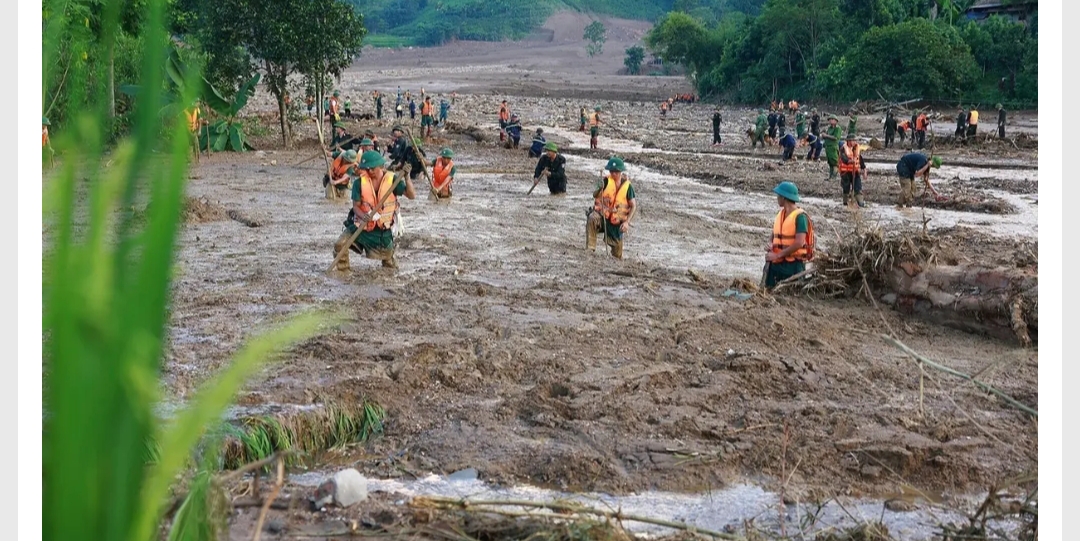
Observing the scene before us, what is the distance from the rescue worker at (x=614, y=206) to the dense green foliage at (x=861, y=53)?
27.6 meters

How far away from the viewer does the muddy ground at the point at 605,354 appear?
6.65m

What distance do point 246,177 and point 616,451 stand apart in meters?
19.2

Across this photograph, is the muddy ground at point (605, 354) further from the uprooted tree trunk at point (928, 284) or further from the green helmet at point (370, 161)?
the green helmet at point (370, 161)

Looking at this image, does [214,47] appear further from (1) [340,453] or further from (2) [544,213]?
(1) [340,453]

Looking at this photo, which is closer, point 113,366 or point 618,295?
point 113,366

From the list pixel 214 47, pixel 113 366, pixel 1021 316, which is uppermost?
pixel 214 47

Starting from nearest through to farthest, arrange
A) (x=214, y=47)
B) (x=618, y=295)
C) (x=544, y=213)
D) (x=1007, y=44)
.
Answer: (x=618, y=295), (x=544, y=213), (x=214, y=47), (x=1007, y=44)

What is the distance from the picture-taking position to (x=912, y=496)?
20.7ft

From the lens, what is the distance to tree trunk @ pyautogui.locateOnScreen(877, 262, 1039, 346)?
961 centimetres

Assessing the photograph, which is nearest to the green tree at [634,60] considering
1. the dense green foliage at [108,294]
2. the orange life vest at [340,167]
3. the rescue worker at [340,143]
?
the rescue worker at [340,143]

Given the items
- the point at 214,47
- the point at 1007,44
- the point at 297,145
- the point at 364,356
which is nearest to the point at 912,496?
the point at 364,356

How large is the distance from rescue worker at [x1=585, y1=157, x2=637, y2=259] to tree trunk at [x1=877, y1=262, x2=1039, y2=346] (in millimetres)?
3727

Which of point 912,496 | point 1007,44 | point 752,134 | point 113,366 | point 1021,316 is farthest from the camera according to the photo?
point 1007,44

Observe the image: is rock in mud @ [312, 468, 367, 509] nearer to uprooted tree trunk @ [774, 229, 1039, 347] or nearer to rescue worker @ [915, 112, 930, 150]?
uprooted tree trunk @ [774, 229, 1039, 347]
